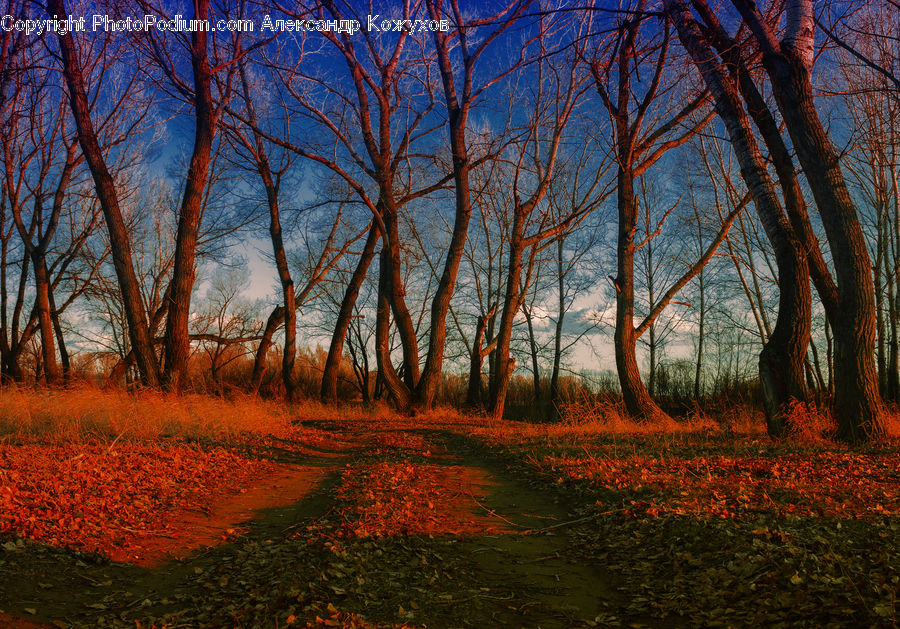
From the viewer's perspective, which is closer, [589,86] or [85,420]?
[85,420]

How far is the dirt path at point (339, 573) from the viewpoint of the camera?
103 inches

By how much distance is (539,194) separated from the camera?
14.3m

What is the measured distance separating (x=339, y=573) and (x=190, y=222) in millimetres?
11576

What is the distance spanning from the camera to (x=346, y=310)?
60.1 feet

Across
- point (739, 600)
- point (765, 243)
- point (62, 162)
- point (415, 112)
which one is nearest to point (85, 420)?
point (739, 600)

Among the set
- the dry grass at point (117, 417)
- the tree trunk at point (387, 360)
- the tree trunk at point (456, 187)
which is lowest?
the dry grass at point (117, 417)

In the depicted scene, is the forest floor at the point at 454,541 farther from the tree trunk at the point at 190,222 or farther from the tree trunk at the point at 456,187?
the tree trunk at the point at 456,187

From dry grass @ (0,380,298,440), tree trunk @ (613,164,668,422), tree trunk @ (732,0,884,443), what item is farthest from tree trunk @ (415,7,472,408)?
tree trunk @ (732,0,884,443)

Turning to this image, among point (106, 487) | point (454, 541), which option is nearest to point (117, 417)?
point (106, 487)

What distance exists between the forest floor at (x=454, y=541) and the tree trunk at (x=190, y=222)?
600cm

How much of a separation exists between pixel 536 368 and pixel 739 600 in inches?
858

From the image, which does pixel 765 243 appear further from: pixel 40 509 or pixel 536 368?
pixel 40 509

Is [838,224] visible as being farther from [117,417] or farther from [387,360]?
[387,360]

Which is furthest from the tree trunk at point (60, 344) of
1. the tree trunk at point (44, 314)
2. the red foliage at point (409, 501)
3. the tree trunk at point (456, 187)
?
the red foliage at point (409, 501)
